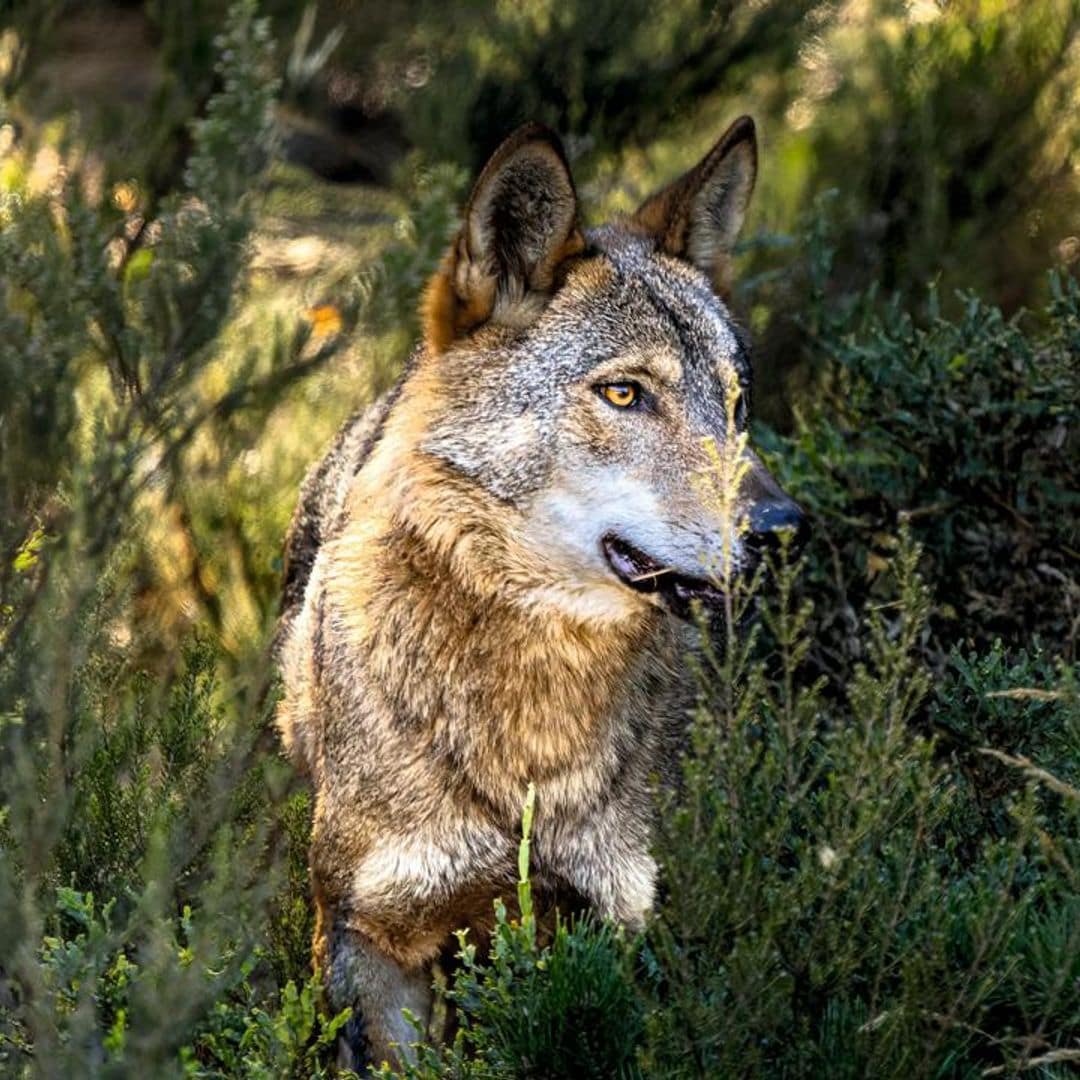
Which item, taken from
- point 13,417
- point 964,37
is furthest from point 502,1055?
point 964,37

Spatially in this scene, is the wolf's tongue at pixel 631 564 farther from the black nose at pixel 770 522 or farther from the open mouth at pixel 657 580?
the black nose at pixel 770 522

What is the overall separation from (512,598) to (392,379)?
3151 mm

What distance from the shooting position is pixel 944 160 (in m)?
7.91

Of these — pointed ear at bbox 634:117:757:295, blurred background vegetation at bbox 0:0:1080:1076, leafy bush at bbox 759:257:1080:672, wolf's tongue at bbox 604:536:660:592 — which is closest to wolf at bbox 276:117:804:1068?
wolf's tongue at bbox 604:536:660:592

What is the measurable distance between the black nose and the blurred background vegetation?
12.2 inches

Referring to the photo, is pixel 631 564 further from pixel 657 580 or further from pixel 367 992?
pixel 367 992

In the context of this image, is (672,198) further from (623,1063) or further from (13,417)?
(623,1063)


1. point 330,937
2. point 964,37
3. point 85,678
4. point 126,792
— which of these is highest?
point 964,37

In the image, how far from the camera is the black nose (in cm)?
348

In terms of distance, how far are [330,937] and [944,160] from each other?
17.9 ft

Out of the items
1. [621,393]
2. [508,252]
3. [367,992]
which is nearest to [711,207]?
[508,252]

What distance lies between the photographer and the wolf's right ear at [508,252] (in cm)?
395

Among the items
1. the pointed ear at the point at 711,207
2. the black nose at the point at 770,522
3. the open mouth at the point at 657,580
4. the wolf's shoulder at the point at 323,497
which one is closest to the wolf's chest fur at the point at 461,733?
the open mouth at the point at 657,580

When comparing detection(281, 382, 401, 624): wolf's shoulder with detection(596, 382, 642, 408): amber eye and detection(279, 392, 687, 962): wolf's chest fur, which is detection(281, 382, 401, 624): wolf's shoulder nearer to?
detection(279, 392, 687, 962): wolf's chest fur
